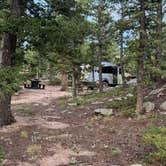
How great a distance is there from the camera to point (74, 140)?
37.9ft

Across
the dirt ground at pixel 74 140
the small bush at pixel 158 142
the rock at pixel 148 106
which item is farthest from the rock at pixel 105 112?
the small bush at pixel 158 142

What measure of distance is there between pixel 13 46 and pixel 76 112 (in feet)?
16.3

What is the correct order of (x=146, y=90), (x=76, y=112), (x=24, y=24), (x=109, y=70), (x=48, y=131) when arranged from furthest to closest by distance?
(x=109, y=70), (x=146, y=90), (x=76, y=112), (x=48, y=131), (x=24, y=24)

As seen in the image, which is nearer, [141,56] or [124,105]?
[141,56]

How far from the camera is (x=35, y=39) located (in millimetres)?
13312

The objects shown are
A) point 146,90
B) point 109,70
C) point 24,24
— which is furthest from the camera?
point 109,70

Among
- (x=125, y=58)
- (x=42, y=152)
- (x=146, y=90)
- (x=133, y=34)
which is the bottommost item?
(x=42, y=152)

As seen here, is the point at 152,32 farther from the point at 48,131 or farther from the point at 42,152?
the point at 42,152

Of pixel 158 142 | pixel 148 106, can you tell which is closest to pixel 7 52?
pixel 148 106

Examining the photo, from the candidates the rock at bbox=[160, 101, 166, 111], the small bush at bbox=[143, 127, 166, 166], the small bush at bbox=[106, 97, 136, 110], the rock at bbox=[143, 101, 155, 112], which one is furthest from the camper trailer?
the small bush at bbox=[143, 127, 166, 166]

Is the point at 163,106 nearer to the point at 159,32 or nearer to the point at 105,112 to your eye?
the point at 105,112

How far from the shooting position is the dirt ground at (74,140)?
30.9ft

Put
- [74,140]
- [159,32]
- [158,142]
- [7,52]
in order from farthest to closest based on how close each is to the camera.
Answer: [159,32] < [7,52] < [74,140] < [158,142]

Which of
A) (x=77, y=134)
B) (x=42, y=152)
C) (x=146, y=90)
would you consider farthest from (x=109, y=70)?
(x=42, y=152)
